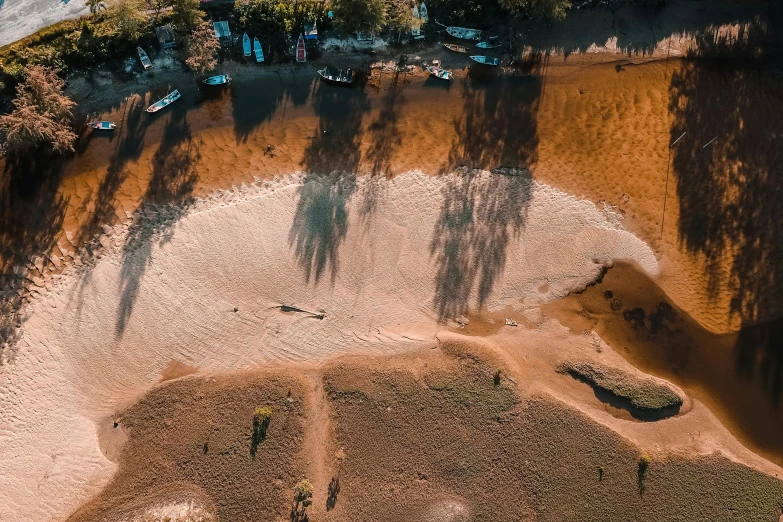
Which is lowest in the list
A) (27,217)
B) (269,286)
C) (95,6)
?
(269,286)

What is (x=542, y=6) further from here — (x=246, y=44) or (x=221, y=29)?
(x=221, y=29)

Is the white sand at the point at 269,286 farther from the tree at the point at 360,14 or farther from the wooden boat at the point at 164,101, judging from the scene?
the tree at the point at 360,14

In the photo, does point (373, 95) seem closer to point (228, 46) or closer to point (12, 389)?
point (228, 46)

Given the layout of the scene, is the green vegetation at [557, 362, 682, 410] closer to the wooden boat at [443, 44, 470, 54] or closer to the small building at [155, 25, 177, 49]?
the wooden boat at [443, 44, 470, 54]

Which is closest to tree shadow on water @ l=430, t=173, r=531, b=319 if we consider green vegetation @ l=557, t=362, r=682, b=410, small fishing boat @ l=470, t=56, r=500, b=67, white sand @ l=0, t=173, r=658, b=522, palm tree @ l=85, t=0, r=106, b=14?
white sand @ l=0, t=173, r=658, b=522

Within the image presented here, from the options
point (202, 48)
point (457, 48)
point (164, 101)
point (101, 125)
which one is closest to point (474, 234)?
point (457, 48)

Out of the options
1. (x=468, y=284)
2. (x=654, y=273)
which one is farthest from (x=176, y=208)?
(x=654, y=273)
